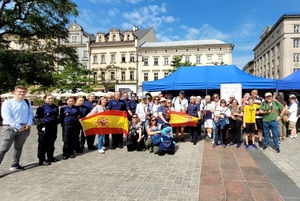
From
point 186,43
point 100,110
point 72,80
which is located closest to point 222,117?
point 100,110

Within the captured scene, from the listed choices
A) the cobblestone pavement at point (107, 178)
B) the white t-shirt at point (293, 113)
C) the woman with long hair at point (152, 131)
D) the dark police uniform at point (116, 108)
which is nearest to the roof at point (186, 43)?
the white t-shirt at point (293, 113)

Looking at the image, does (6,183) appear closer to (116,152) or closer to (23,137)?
(23,137)

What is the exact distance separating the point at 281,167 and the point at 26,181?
218 inches

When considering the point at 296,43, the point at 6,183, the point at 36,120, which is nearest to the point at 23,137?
the point at 36,120

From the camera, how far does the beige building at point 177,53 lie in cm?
4769

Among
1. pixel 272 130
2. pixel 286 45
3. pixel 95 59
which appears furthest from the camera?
pixel 95 59

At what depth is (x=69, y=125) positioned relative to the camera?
6359 mm

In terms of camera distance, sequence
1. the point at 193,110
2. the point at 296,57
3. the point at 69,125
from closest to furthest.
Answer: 1. the point at 69,125
2. the point at 193,110
3. the point at 296,57

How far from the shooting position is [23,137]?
5301 millimetres

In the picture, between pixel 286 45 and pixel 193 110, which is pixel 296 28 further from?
pixel 193 110

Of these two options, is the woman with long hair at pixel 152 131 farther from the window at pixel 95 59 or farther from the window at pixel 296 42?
the window at pixel 296 42

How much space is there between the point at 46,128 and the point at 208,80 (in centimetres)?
804

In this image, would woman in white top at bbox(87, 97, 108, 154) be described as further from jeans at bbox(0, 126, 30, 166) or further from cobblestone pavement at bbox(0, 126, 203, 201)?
jeans at bbox(0, 126, 30, 166)

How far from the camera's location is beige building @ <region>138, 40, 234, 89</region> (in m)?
47.7
